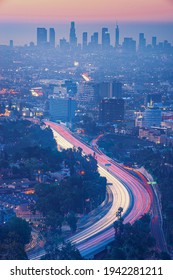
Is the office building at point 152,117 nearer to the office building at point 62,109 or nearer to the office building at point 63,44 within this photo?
the office building at point 62,109

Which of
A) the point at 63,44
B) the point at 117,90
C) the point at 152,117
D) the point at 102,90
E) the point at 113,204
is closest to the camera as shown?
the point at 113,204

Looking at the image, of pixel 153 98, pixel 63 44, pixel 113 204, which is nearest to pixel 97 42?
pixel 63 44

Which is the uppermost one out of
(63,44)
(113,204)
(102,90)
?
(63,44)

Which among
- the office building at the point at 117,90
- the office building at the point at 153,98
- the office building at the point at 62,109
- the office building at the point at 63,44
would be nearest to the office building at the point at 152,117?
the office building at the point at 153,98

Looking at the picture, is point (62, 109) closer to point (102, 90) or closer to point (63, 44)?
point (102, 90)

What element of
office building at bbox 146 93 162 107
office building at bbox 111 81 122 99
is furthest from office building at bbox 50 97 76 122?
office building at bbox 146 93 162 107
